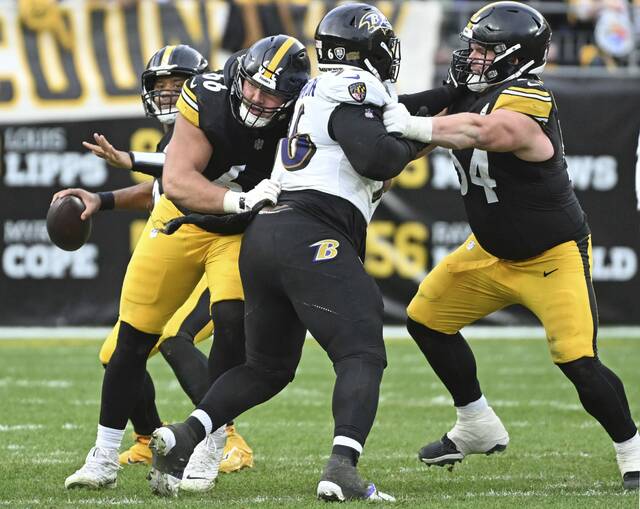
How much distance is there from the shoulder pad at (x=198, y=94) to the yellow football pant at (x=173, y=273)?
48 cm

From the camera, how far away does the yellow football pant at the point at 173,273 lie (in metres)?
4.57

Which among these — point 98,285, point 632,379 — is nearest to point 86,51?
point 98,285

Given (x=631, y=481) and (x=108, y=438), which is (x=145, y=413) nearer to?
(x=108, y=438)

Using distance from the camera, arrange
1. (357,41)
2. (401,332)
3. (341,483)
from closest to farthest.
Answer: (341,483)
(357,41)
(401,332)

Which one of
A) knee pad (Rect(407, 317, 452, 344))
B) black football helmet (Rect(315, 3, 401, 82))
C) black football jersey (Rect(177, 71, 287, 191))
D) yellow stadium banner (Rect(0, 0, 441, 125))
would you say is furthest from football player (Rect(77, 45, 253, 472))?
yellow stadium banner (Rect(0, 0, 441, 125))

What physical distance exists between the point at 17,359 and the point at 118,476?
182 inches

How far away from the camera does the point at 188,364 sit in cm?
505

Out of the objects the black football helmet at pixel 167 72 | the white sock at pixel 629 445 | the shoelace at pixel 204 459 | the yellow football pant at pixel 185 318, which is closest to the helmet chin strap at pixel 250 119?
the black football helmet at pixel 167 72

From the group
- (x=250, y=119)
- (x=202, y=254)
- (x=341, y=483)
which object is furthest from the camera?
(x=202, y=254)

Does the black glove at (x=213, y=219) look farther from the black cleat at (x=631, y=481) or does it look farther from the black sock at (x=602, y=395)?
the black cleat at (x=631, y=481)

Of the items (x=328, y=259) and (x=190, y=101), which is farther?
(x=190, y=101)

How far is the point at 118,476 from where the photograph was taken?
4793 mm

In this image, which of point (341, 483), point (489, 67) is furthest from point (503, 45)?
point (341, 483)

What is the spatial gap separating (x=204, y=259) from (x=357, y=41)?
1078 mm
